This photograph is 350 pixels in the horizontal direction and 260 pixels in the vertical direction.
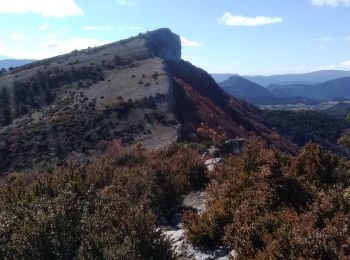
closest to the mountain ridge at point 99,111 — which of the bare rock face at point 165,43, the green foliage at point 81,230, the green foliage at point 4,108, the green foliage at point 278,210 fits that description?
the green foliage at point 4,108

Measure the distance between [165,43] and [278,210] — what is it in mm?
115335

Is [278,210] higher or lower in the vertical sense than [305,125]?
higher

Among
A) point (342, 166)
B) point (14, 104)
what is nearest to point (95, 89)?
point (14, 104)

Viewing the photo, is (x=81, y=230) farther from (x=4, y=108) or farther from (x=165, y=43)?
(x=165, y=43)

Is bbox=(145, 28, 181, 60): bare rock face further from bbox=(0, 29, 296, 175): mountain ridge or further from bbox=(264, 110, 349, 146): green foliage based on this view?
bbox=(264, 110, 349, 146): green foliage

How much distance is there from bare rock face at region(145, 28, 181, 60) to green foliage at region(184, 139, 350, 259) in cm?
9837

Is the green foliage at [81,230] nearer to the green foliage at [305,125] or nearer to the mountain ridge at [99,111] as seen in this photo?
the mountain ridge at [99,111]

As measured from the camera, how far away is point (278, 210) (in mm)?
9383

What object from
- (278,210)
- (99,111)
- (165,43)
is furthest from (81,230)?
(165,43)

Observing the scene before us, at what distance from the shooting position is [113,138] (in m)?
45.5

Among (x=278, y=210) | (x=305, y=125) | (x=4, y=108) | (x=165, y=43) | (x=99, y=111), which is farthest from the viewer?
(x=165, y=43)

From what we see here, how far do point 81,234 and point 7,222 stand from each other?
174 centimetres

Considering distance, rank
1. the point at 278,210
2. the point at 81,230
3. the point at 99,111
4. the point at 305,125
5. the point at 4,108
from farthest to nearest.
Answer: the point at 305,125 < the point at 4,108 < the point at 99,111 < the point at 278,210 < the point at 81,230

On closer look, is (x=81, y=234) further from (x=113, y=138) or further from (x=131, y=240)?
(x=113, y=138)
